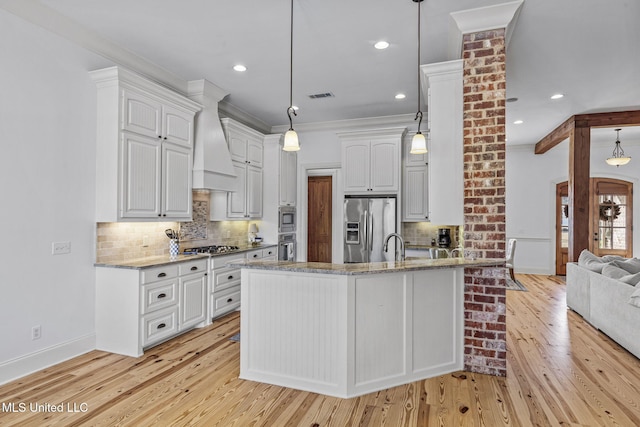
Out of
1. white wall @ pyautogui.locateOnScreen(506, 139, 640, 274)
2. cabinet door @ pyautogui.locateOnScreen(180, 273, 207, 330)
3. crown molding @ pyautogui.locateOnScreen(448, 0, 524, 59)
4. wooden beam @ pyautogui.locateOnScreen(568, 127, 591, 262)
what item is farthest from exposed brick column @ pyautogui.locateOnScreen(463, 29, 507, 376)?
white wall @ pyautogui.locateOnScreen(506, 139, 640, 274)

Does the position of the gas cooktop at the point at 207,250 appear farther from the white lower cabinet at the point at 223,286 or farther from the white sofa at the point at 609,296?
the white sofa at the point at 609,296

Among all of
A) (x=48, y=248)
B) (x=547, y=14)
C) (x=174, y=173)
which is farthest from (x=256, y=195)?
(x=547, y=14)

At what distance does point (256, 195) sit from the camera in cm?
573

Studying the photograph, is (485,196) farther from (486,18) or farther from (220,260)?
(220,260)

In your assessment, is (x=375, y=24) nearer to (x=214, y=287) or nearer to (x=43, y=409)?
(x=214, y=287)

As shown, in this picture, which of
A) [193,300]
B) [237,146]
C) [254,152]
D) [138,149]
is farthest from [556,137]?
[138,149]

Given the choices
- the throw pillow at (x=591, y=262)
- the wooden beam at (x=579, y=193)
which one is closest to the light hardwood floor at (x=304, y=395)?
the throw pillow at (x=591, y=262)

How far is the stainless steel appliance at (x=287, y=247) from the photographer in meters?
5.96

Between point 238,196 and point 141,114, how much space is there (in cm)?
193

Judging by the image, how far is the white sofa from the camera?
3.43 meters

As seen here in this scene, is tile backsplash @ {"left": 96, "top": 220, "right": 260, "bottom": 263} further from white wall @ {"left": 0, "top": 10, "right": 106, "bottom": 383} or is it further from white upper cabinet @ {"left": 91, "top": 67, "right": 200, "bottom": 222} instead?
white upper cabinet @ {"left": 91, "top": 67, "right": 200, "bottom": 222}

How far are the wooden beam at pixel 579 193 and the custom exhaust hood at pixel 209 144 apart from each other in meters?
5.35

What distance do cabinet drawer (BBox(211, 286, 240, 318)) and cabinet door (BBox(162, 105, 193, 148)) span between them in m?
1.89

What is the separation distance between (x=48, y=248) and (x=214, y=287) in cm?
178
